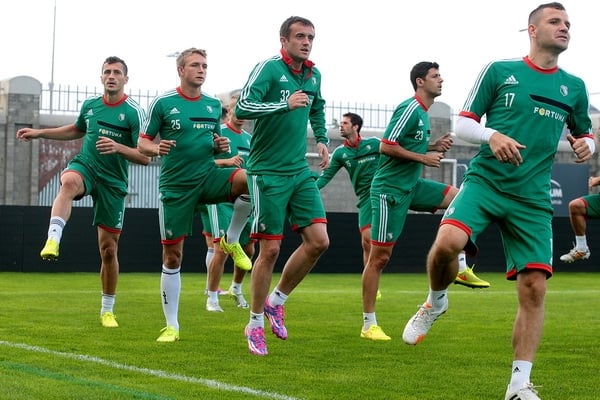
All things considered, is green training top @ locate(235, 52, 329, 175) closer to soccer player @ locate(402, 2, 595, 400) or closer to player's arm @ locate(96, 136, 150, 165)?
player's arm @ locate(96, 136, 150, 165)

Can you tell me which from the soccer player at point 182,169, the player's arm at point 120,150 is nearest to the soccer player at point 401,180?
the soccer player at point 182,169

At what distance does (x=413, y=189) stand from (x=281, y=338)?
2165 millimetres

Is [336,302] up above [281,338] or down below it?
below

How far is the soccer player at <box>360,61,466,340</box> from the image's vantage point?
10.1 m

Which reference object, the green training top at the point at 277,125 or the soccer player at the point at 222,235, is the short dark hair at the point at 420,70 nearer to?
the green training top at the point at 277,125

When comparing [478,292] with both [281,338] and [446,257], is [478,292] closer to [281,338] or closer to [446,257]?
[281,338]

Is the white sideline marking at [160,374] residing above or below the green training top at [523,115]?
below

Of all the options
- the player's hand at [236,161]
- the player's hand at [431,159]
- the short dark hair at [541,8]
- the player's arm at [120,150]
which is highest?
the short dark hair at [541,8]

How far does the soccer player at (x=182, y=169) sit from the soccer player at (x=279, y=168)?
736 millimetres

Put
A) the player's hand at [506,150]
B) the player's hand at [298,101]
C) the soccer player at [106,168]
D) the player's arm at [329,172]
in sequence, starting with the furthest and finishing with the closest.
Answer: the player's arm at [329,172]
the soccer player at [106,168]
the player's hand at [298,101]
the player's hand at [506,150]

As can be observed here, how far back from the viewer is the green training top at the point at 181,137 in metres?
9.62

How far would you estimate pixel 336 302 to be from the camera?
1469 cm

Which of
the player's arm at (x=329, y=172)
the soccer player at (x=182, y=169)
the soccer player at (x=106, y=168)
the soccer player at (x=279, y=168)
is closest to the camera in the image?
the soccer player at (x=279, y=168)

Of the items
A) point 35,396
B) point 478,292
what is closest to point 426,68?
point 35,396
